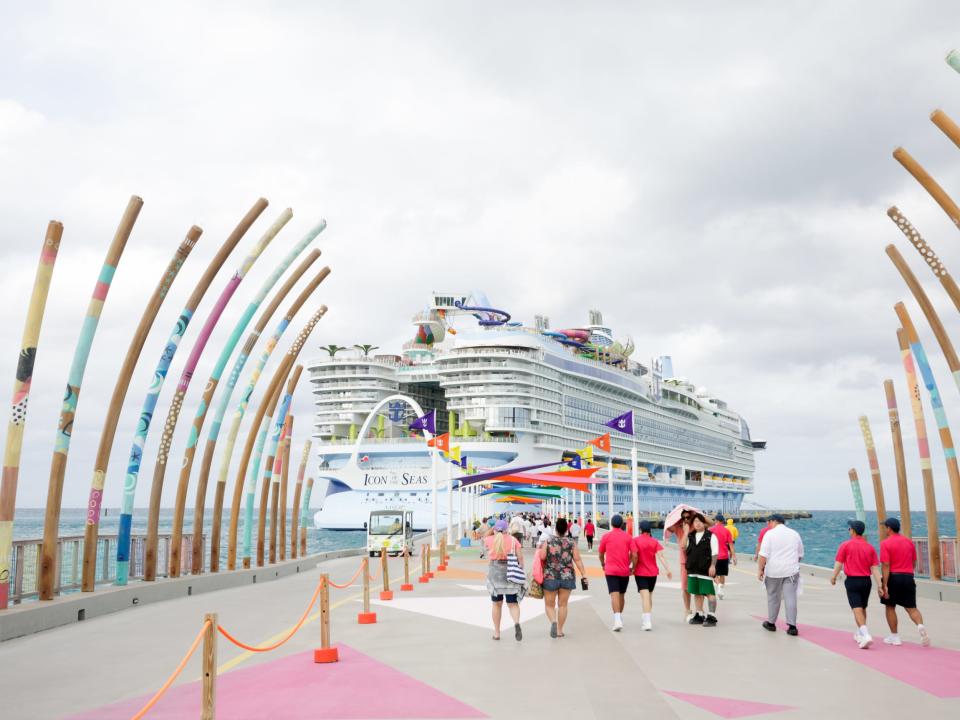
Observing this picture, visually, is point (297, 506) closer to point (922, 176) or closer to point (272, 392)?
point (272, 392)

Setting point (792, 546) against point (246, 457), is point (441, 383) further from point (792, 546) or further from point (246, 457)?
point (792, 546)

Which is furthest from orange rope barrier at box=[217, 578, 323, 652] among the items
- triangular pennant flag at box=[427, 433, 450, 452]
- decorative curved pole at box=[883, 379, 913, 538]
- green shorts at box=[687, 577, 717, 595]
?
triangular pennant flag at box=[427, 433, 450, 452]

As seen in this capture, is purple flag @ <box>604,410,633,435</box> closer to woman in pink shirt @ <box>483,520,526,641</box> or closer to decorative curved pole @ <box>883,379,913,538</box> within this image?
decorative curved pole @ <box>883,379,913,538</box>

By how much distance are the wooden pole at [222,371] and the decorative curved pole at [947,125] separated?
507 inches

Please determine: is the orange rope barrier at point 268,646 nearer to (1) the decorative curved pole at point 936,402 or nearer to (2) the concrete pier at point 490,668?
(2) the concrete pier at point 490,668

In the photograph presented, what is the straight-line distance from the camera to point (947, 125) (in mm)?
12930

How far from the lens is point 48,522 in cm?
1410

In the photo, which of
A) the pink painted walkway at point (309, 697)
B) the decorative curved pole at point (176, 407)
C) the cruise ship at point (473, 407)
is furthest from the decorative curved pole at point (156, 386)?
the cruise ship at point (473, 407)

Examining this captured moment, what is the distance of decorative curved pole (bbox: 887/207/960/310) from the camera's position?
15492mm

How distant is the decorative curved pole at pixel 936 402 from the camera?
18.1m

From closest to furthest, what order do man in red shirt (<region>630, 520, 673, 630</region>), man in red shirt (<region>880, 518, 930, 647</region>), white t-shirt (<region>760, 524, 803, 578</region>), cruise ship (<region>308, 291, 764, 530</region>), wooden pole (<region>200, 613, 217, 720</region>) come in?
wooden pole (<region>200, 613, 217, 720</region>), man in red shirt (<region>880, 518, 930, 647</region>), white t-shirt (<region>760, 524, 803, 578</region>), man in red shirt (<region>630, 520, 673, 630</region>), cruise ship (<region>308, 291, 764, 530</region>)

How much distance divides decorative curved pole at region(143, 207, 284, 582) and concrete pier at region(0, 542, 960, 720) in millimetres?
2986

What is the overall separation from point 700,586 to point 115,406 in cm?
1043

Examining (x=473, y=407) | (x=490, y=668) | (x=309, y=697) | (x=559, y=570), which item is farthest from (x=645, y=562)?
(x=473, y=407)
